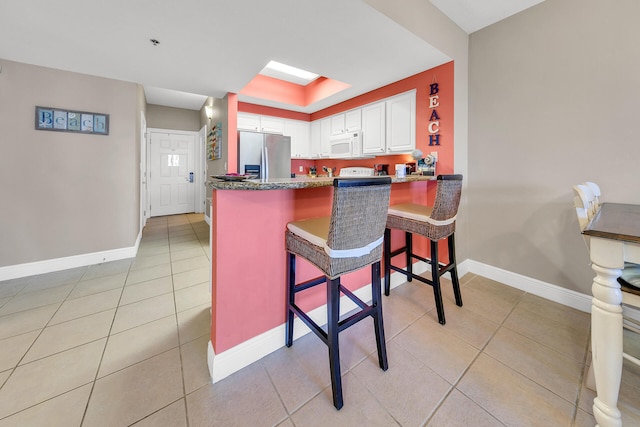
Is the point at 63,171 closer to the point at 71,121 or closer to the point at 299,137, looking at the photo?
the point at 71,121

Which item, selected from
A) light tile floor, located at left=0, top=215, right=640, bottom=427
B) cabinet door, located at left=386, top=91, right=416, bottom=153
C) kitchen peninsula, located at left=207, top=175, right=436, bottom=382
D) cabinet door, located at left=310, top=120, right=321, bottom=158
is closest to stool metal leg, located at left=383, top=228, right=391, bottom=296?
light tile floor, located at left=0, top=215, right=640, bottom=427

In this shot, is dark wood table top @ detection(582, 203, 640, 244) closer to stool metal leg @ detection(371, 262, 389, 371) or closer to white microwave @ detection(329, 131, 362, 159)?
stool metal leg @ detection(371, 262, 389, 371)

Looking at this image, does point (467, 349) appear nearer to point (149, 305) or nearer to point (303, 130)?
point (149, 305)

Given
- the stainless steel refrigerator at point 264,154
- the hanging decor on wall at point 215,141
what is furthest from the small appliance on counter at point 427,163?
the hanging decor on wall at point 215,141

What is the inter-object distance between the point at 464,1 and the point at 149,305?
3.69 metres

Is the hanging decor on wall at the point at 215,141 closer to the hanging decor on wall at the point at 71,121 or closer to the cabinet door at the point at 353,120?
the hanging decor on wall at the point at 71,121

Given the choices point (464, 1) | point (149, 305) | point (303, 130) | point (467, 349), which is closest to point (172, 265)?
point (149, 305)

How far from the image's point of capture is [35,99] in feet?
8.16

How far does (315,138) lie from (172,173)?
148 inches

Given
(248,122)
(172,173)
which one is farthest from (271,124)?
(172,173)

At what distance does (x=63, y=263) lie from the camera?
106 inches

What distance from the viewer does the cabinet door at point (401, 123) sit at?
279 cm

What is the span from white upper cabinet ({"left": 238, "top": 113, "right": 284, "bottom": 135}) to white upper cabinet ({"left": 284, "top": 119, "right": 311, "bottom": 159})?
0.47 ft

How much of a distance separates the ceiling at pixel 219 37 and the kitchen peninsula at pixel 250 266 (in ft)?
4.30
